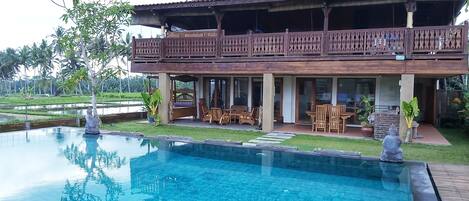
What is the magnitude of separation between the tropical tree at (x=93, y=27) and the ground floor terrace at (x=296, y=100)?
8.85 feet

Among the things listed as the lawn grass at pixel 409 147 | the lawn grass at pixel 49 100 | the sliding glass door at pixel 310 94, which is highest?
the sliding glass door at pixel 310 94

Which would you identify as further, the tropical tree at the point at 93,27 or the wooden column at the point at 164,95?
the wooden column at the point at 164,95

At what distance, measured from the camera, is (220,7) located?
48.8ft

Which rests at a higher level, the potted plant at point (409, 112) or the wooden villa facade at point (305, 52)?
the wooden villa facade at point (305, 52)

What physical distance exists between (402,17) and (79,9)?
13636 mm

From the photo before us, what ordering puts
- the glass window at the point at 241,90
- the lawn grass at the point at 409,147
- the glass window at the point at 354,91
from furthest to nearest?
the glass window at the point at 241,90, the glass window at the point at 354,91, the lawn grass at the point at 409,147

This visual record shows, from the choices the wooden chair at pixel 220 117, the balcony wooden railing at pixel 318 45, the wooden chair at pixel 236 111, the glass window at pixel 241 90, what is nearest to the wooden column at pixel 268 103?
the balcony wooden railing at pixel 318 45

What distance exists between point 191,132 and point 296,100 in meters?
5.19

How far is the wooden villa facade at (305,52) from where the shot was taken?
469 inches

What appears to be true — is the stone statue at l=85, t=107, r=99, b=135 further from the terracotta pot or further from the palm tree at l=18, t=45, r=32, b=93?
the palm tree at l=18, t=45, r=32, b=93

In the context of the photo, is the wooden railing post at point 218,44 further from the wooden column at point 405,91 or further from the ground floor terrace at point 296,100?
the wooden column at point 405,91

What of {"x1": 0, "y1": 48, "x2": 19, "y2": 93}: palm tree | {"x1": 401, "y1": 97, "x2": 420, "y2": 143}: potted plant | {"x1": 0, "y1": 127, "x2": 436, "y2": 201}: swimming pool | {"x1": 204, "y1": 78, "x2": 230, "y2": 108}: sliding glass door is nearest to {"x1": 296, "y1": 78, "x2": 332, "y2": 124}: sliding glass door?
{"x1": 204, "y1": 78, "x2": 230, "y2": 108}: sliding glass door

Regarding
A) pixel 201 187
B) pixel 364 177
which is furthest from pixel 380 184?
pixel 201 187

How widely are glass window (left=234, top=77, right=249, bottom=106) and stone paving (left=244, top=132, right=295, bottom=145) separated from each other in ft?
14.7
